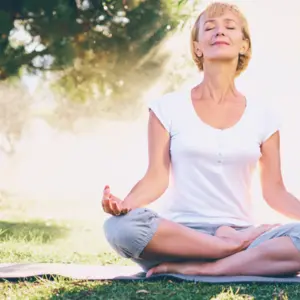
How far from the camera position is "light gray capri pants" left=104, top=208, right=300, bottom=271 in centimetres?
171

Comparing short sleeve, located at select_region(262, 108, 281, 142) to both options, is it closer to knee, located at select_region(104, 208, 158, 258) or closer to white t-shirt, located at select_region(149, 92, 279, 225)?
white t-shirt, located at select_region(149, 92, 279, 225)

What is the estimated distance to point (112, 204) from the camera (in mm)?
1704

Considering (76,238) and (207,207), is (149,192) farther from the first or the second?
(76,238)

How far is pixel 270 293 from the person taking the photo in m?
1.60

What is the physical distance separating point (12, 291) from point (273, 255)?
72 centimetres

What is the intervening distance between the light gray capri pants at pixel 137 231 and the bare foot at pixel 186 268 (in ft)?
0.23

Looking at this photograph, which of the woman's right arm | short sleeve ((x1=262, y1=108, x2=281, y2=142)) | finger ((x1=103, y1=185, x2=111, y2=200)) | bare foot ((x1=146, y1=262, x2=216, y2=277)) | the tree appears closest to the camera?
finger ((x1=103, y1=185, x2=111, y2=200))

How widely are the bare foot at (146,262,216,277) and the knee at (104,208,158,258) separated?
0.09m

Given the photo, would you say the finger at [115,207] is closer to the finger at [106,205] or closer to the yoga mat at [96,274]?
the finger at [106,205]

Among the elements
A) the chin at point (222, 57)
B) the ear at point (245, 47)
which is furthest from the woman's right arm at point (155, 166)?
the ear at point (245, 47)

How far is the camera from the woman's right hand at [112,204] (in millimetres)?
1676

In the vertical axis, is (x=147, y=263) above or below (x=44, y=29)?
below

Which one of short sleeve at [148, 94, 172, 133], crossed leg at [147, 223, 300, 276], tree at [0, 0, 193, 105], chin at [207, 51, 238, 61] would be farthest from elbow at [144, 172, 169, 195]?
tree at [0, 0, 193, 105]

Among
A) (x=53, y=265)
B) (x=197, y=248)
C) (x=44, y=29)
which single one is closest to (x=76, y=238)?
(x=44, y=29)
